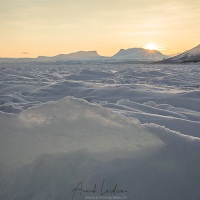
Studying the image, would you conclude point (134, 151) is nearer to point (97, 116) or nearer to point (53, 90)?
point (97, 116)

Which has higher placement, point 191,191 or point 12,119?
point 12,119

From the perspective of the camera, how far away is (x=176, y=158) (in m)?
1.33

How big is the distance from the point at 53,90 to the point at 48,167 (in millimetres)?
4662

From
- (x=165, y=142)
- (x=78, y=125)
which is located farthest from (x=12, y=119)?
(x=165, y=142)

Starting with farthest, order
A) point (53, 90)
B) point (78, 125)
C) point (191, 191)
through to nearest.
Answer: point (53, 90) → point (78, 125) → point (191, 191)

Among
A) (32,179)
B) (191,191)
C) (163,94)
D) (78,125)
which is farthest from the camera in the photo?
(163,94)
